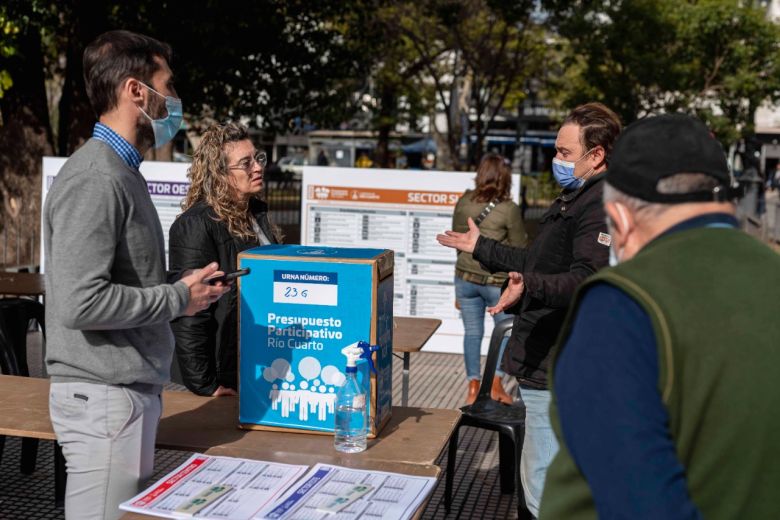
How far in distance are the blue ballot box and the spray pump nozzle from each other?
2 centimetres

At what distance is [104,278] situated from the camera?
2.24 meters

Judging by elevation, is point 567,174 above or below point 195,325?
above

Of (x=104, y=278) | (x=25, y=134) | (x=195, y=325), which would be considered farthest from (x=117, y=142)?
(x=25, y=134)

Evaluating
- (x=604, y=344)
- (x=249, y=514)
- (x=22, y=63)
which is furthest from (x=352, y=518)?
(x=22, y=63)

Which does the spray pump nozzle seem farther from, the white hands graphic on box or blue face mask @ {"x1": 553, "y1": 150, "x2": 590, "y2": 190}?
blue face mask @ {"x1": 553, "y1": 150, "x2": 590, "y2": 190}

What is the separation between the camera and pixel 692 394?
138 cm

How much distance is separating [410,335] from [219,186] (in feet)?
5.32

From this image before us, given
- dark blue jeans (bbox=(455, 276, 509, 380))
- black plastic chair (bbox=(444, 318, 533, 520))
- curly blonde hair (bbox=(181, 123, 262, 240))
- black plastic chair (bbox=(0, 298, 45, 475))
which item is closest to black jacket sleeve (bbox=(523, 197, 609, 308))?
curly blonde hair (bbox=(181, 123, 262, 240))

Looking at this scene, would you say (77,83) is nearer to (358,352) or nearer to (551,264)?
(551,264)

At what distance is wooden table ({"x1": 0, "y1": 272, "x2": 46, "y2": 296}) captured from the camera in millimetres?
5969

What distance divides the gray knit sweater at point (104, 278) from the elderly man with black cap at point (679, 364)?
1245mm

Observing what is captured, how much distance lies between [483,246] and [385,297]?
88 centimetres

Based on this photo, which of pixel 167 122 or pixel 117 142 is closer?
pixel 117 142

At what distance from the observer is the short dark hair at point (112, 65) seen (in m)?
2.43
